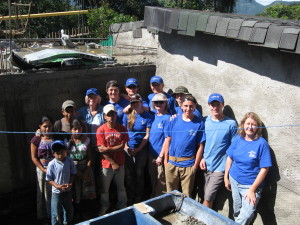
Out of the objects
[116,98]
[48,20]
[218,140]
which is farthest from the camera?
[48,20]

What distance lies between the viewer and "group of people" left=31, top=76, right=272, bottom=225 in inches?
184

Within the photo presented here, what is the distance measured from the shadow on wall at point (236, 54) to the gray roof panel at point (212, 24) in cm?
30

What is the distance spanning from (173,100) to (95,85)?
1508 millimetres

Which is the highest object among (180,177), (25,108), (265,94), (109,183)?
(265,94)

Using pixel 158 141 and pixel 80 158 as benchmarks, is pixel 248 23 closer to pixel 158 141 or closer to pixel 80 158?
pixel 158 141

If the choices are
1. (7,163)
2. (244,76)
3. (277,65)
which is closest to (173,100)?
(244,76)

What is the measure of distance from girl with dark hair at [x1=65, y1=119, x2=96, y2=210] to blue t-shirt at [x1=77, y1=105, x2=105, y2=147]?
0.32 m

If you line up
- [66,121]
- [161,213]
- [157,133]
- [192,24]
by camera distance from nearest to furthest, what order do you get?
[161,213] → [66,121] → [157,133] → [192,24]

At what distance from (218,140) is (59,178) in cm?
245

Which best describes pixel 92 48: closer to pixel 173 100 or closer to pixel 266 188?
pixel 173 100

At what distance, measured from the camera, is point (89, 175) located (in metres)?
5.28

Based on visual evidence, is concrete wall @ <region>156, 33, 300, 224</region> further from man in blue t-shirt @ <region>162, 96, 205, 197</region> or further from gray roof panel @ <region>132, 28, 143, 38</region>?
gray roof panel @ <region>132, 28, 143, 38</region>

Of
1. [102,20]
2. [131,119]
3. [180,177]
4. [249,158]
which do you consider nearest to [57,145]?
[131,119]

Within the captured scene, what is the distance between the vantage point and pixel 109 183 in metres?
5.41
